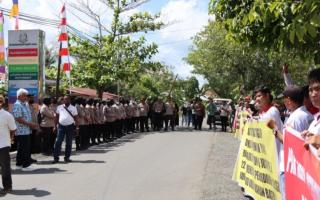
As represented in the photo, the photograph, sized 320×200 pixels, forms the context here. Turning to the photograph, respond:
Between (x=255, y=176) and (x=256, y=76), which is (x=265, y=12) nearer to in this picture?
(x=255, y=176)

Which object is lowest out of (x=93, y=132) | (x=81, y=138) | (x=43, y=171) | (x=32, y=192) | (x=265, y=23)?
(x=32, y=192)

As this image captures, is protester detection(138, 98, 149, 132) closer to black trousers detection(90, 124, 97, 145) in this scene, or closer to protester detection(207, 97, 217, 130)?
protester detection(207, 97, 217, 130)

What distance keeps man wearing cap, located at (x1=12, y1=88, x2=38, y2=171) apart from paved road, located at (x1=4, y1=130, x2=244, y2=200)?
0.38 m

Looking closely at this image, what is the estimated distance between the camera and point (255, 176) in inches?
293

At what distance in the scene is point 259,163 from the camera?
23.5 feet

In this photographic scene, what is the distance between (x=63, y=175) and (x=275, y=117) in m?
6.05

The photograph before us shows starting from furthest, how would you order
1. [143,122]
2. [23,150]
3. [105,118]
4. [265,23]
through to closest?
[143,122]
[105,118]
[23,150]
[265,23]

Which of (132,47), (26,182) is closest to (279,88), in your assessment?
(132,47)

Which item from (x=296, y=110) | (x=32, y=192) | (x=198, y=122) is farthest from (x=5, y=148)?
(x=198, y=122)

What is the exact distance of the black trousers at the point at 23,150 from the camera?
1194 centimetres

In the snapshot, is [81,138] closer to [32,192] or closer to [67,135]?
[67,135]

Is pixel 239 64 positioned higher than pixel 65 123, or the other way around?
pixel 239 64

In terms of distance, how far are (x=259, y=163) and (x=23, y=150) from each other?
6.60 meters

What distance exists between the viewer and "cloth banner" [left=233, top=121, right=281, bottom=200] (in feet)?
21.1
